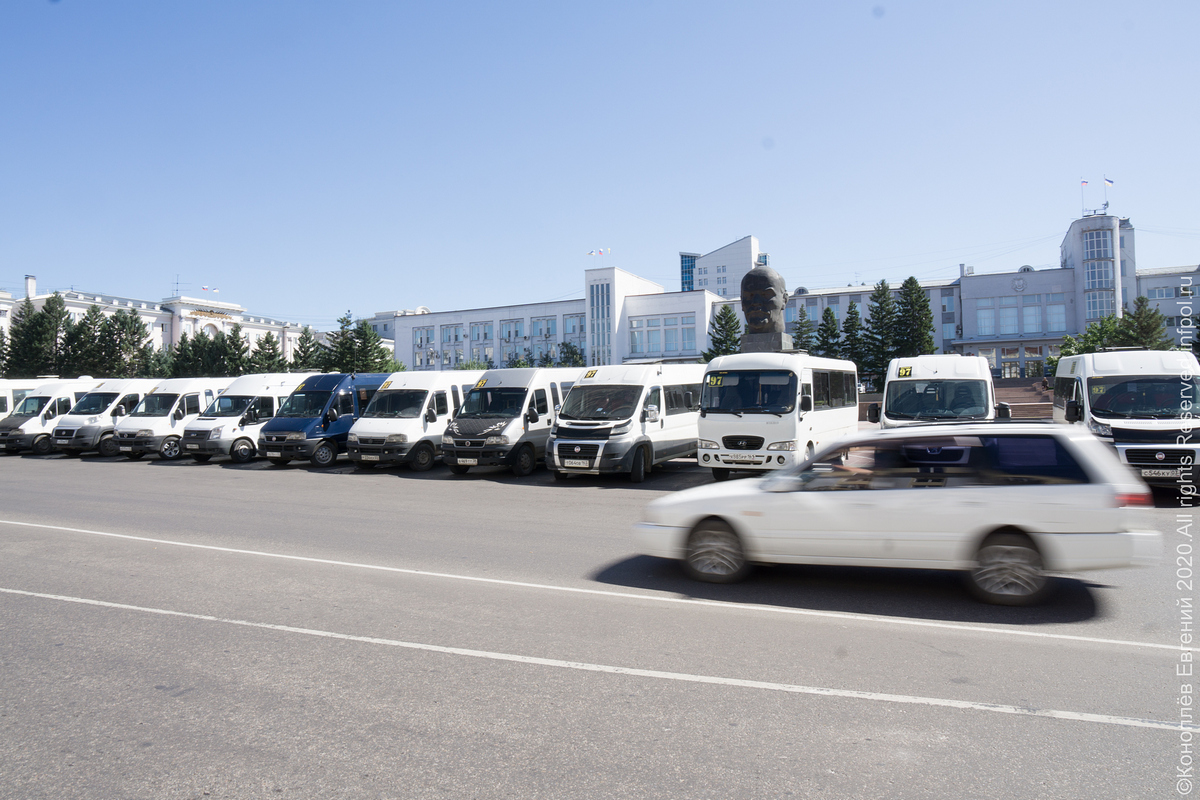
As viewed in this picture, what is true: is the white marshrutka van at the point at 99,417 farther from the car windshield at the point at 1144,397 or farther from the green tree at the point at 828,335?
the green tree at the point at 828,335

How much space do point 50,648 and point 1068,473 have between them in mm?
7927

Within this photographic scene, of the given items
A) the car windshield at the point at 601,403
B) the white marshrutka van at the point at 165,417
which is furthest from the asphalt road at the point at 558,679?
the white marshrutka van at the point at 165,417

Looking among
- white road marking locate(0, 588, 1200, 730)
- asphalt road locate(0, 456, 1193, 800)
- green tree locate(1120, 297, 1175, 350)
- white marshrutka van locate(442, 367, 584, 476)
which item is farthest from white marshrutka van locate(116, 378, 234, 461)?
green tree locate(1120, 297, 1175, 350)

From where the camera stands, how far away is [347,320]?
6241 cm

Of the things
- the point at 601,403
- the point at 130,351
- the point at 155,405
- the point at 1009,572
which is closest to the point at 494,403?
the point at 601,403

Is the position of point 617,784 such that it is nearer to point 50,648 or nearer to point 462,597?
point 462,597

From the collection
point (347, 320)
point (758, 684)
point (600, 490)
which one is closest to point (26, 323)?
point (347, 320)

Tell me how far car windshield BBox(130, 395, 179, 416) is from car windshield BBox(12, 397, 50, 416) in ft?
18.5

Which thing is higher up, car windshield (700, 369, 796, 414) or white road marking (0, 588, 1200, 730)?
car windshield (700, 369, 796, 414)

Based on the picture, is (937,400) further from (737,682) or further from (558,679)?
(558,679)

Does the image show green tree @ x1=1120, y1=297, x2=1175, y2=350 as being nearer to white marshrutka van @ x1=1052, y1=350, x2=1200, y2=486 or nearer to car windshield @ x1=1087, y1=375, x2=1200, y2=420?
white marshrutka van @ x1=1052, y1=350, x2=1200, y2=486

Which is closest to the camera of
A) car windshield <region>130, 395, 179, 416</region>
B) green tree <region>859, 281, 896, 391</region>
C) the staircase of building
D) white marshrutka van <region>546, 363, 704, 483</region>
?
white marshrutka van <region>546, 363, 704, 483</region>

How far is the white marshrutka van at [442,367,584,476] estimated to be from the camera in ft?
54.7

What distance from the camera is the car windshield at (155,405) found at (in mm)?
23281
